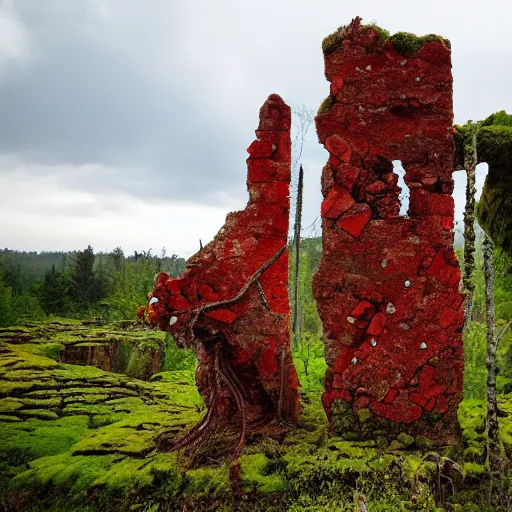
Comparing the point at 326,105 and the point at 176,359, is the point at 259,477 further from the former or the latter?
the point at 176,359

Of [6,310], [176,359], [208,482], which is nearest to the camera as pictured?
[208,482]

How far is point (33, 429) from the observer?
16.1ft

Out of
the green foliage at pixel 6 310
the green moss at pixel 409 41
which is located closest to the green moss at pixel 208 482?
the green moss at pixel 409 41

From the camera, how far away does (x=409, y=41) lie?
3.69 metres

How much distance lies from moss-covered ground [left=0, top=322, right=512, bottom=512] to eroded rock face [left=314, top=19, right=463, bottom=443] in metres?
0.35

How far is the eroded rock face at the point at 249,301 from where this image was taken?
421 centimetres

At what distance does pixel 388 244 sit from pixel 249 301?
5.01 feet

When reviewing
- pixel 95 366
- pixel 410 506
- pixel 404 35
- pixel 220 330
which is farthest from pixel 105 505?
pixel 95 366

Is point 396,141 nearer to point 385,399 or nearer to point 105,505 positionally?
point 385,399

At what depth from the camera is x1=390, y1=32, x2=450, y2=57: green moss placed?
3670 millimetres

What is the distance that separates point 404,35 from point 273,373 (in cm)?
346

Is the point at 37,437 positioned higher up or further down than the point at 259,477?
further down

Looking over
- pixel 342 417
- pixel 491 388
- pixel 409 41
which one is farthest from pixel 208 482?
pixel 409 41

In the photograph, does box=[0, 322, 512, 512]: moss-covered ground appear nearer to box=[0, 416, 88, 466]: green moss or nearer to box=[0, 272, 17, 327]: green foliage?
box=[0, 416, 88, 466]: green moss
